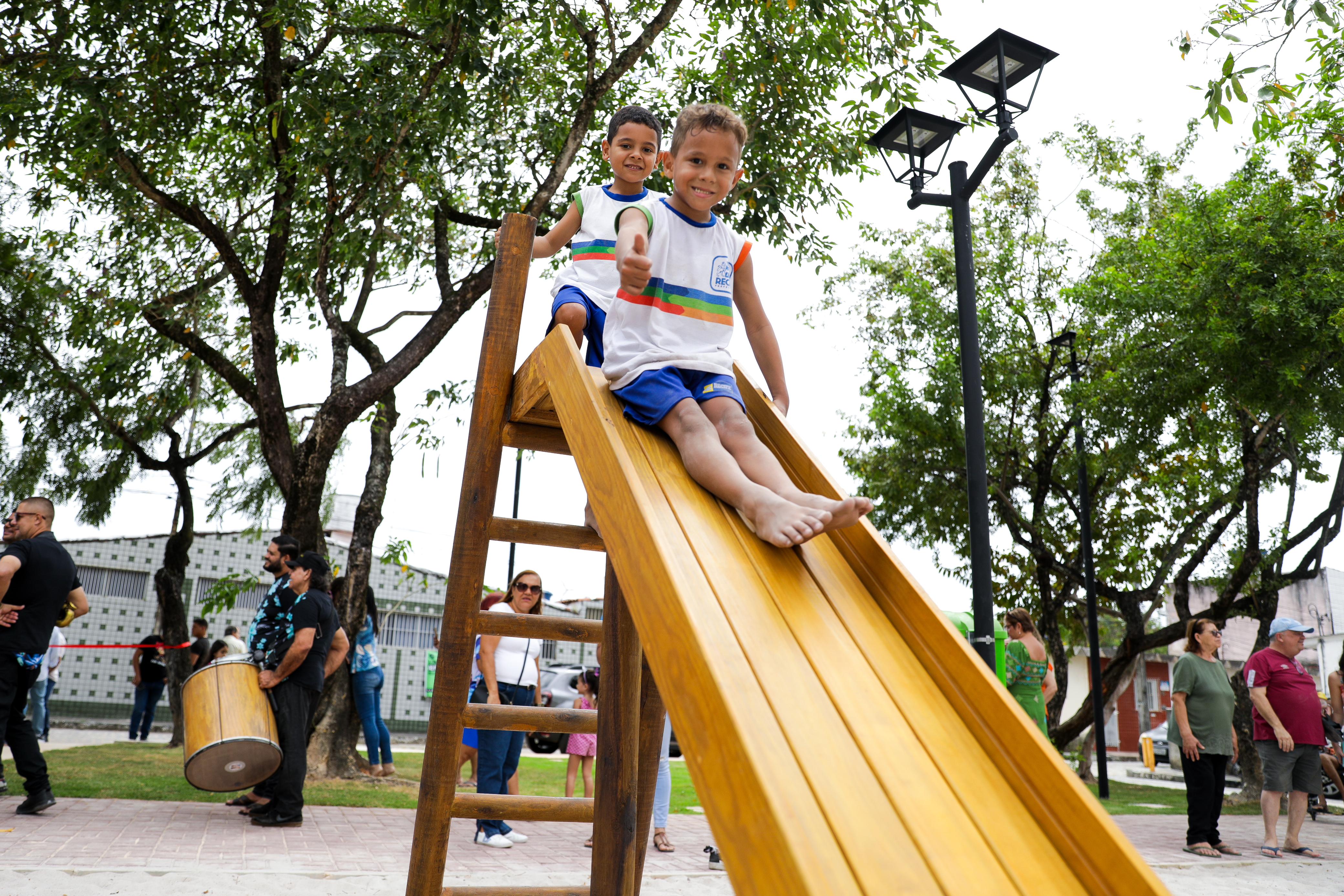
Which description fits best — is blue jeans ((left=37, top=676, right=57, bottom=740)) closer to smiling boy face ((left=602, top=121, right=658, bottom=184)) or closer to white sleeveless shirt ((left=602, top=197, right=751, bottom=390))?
smiling boy face ((left=602, top=121, right=658, bottom=184))

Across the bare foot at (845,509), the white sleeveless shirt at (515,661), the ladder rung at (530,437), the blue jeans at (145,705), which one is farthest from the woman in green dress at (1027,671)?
the blue jeans at (145,705)

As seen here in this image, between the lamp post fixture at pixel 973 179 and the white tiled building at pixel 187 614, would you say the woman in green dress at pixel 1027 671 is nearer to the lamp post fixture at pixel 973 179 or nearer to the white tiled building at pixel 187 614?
the lamp post fixture at pixel 973 179

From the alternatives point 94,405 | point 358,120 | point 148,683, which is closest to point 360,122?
point 358,120

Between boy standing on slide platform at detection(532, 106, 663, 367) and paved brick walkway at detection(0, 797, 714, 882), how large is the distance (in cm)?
330

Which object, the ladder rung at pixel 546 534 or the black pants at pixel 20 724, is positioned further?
the black pants at pixel 20 724

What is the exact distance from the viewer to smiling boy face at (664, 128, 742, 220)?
9.82 ft

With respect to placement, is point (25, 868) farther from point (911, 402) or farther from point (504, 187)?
point (911, 402)

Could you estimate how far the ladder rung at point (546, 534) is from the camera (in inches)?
145

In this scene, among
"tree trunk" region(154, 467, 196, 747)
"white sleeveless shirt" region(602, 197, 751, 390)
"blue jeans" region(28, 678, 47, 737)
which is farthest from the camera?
"tree trunk" region(154, 467, 196, 747)

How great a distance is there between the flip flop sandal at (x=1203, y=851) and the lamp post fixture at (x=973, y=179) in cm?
255

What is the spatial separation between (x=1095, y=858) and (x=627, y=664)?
7.42 feet

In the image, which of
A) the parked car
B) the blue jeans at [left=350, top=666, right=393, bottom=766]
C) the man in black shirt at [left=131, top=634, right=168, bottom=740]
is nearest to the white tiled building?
the parked car

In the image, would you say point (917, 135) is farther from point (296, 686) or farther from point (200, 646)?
point (200, 646)

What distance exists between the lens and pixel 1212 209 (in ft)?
37.0
